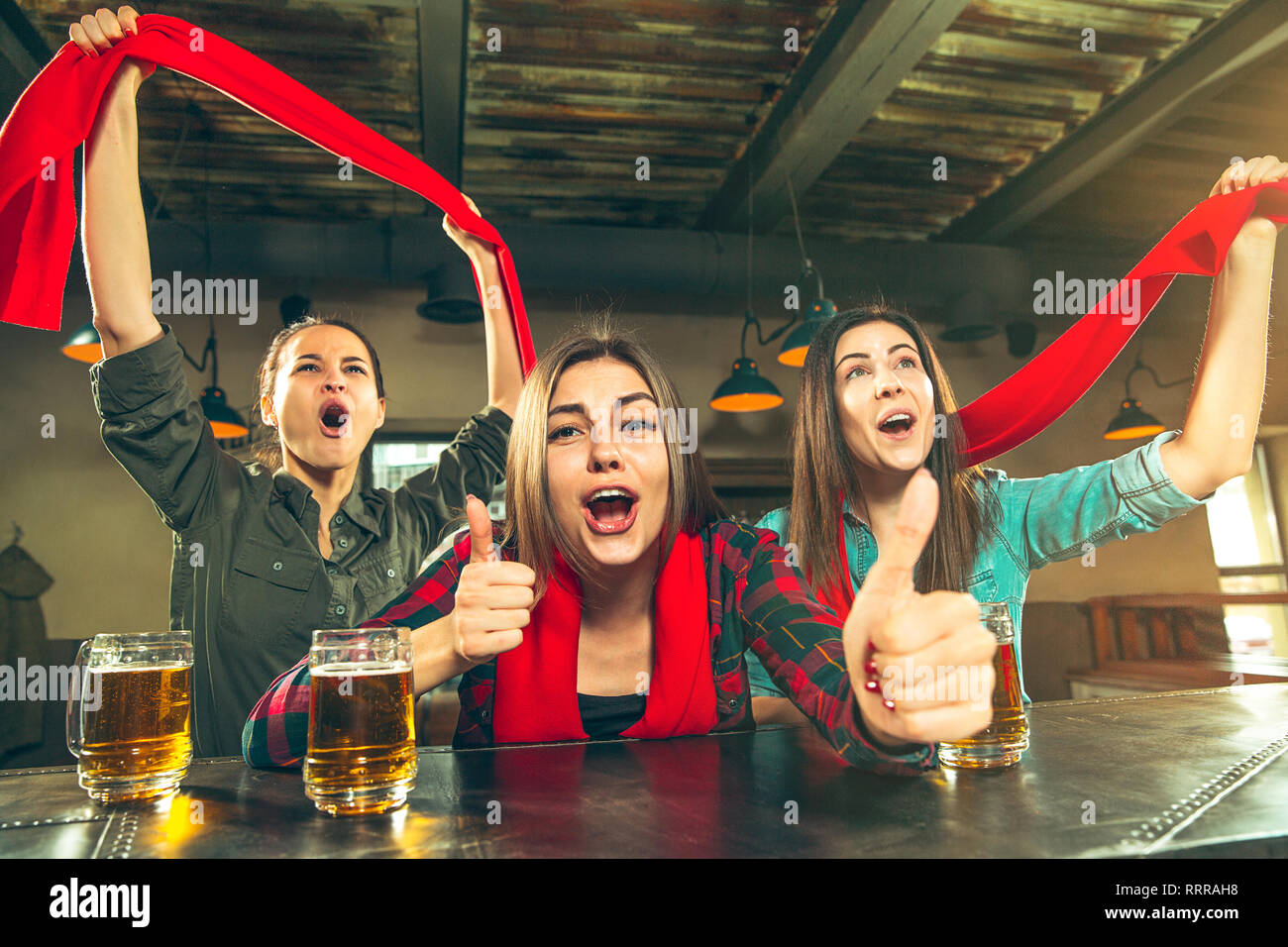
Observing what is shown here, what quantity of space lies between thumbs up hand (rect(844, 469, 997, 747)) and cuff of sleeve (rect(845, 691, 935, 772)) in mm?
69

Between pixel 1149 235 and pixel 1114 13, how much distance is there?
3045 millimetres

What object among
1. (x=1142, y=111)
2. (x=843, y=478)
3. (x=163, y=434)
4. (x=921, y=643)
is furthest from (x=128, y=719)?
(x=1142, y=111)

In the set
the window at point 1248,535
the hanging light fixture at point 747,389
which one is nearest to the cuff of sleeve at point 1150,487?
the hanging light fixture at point 747,389

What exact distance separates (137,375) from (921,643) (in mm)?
1452

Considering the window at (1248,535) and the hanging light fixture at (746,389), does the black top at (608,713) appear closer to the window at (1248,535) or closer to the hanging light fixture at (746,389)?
the hanging light fixture at (746,389)

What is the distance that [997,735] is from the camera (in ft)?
3.44

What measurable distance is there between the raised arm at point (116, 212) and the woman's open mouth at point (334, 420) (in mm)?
608

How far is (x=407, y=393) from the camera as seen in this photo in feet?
19.7

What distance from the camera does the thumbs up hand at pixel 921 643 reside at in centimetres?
83

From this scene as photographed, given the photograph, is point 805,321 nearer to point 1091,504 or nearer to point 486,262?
point 486,262

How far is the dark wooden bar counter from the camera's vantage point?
0.77 metres
